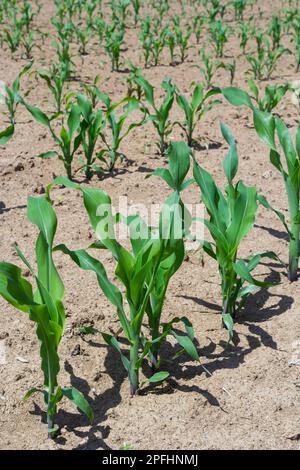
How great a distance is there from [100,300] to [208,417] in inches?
32.2

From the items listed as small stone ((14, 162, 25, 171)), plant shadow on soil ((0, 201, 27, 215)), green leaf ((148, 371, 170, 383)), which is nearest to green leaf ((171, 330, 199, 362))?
green leaf ((148, 371, 170, 383))

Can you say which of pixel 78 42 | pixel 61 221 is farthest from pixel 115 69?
pixel 61 221

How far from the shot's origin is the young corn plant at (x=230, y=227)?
2395 mm

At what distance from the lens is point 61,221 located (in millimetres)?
3412

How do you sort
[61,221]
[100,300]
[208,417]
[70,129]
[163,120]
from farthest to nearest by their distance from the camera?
[163,120], [70,129], [61,221], [100,300], [208,417]

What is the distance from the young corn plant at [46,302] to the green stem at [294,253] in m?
1.16

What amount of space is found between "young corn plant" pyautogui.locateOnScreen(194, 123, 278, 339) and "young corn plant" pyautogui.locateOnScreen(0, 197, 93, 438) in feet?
1.97

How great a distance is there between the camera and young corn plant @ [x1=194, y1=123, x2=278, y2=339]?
2.39 metres

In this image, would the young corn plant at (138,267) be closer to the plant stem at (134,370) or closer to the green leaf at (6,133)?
the plant stem at (134,370)

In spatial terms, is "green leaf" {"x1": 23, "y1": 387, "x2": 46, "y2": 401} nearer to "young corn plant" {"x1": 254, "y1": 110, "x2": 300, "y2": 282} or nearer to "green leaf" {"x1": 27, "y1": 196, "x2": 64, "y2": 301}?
"green leaf" {"x1": 27, "y1": 196, "x2": 64, "y2": 301}

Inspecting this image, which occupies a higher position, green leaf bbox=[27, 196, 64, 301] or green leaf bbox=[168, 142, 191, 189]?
green leaf bbox=[168, 142, 191, 189]

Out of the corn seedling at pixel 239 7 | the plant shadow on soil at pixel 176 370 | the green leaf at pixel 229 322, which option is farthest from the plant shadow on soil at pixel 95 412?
the corn seedling at pixel 239 7

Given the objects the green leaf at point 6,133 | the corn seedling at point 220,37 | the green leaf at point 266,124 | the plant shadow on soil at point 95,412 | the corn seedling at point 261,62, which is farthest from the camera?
the corn seedling at point 220,37
